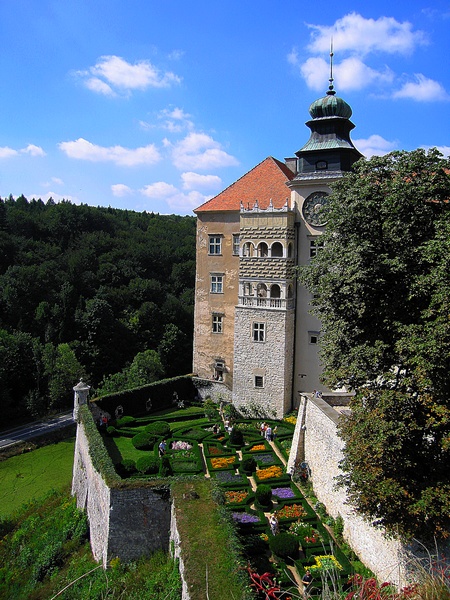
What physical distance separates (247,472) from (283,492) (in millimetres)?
2303

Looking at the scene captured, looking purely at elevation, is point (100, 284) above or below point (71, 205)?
Answer: below

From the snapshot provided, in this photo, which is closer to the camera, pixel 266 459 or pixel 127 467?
pixel 127 467

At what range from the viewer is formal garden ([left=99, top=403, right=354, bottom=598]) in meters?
14.2

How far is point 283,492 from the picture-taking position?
19047 mm

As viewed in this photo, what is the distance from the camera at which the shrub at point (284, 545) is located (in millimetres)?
14594

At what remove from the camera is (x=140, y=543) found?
52.7ft

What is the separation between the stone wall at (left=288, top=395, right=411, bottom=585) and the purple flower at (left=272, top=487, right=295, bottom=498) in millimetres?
983

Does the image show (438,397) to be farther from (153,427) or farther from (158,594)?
(153,427)

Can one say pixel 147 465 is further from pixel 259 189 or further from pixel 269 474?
pixel 259 189

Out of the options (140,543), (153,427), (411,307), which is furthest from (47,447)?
(411,307)

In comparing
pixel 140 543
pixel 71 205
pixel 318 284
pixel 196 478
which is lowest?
pixel 140 543

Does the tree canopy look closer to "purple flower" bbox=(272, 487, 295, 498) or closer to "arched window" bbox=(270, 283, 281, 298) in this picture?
"purple flower" bbox=(272, 487, 295, 498)

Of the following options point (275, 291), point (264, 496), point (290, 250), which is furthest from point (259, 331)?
point (264, 496)

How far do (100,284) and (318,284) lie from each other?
1819 inches
